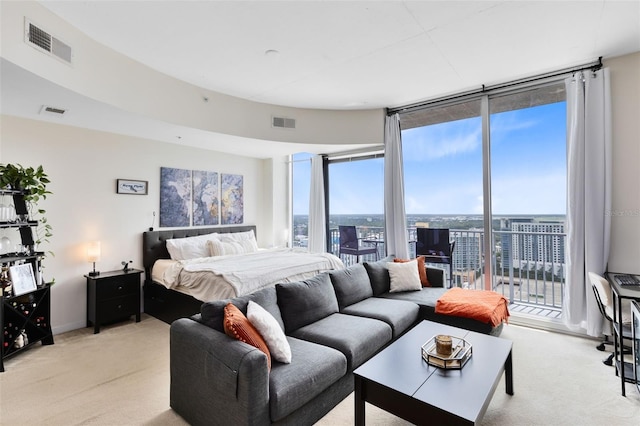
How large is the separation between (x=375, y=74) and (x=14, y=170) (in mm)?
3895

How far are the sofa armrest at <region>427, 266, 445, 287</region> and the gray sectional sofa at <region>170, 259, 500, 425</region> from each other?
32.9 inches

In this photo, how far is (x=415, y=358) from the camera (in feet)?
6.77

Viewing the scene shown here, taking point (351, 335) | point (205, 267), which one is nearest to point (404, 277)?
point (351, 335)

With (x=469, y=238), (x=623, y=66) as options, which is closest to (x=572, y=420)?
(x=469, y=238)

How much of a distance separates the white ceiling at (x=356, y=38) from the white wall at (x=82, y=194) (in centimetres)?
145

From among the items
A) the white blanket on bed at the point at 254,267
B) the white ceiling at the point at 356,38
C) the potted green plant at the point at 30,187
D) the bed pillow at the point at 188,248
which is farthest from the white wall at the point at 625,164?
the potted green plant at the point at 30,187

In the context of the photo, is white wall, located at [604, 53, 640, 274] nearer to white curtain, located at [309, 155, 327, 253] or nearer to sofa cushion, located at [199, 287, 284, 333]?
sofa cushion, located at [199, 287, 284, 333]

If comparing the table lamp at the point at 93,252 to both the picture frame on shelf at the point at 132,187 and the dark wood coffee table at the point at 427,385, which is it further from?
the dark wood coffee table at the point at 427,385

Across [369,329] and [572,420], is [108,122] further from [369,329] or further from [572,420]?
[572,420]

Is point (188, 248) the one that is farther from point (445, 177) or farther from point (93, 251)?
point (445, 177)

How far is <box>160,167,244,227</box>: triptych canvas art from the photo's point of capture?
480 centimetres

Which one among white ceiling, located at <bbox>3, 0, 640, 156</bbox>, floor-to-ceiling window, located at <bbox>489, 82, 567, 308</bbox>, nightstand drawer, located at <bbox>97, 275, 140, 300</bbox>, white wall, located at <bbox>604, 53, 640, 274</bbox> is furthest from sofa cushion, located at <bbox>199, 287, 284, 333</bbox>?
white wall, located at <bbox>604, 53, 640, 274</bbox>

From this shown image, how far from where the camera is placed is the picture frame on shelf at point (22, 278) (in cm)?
298

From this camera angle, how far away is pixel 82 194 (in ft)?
12.8
